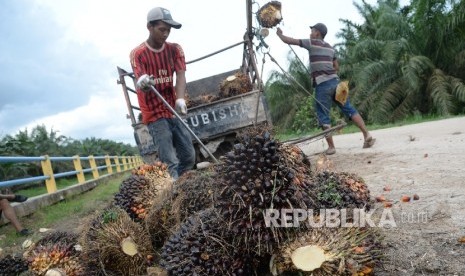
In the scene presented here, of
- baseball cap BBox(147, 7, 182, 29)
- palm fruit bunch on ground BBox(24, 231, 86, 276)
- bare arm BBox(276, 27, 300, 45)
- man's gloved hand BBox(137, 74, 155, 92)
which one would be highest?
baseball cap BBox(147, 7, 182, 29)

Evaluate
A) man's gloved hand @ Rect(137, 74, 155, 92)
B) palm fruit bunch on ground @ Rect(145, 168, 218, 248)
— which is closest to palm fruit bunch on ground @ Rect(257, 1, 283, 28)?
man's gloved hand @ Rect(137, 74, 155, 92)

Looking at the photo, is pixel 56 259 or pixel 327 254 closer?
pixel 327 254

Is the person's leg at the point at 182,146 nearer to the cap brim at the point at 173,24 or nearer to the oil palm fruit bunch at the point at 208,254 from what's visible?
the cap brim at the point at 173,24

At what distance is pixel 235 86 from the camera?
684cm

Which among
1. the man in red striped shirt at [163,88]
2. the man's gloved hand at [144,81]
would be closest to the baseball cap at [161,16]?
the man in red striped shirt at [163,88]

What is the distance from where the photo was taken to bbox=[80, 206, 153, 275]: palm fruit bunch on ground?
2.59m

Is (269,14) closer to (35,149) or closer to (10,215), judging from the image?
(10,215)

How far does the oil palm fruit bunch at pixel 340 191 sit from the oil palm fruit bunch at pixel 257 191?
1.31 feet

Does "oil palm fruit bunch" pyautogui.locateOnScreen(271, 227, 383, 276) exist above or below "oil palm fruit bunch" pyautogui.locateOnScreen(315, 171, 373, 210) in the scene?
below

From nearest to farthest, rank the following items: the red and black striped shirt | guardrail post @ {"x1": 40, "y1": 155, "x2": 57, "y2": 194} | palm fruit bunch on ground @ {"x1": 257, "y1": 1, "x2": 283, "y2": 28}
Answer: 1. the red and black striped shirt
2. palm fruit bunch on ground @ {"x1": 257, "y1": 1, "x2": 283, "y2": 28}
3. guardrail post @ {"x1": 40, "y1": 155, "x2": 57, "y2": 194}

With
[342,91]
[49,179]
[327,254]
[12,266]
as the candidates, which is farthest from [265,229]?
[49,179]

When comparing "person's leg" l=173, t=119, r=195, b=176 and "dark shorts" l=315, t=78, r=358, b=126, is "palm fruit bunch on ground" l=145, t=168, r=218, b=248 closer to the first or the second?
"person's leg" l=173, t=119, r=195, b=176

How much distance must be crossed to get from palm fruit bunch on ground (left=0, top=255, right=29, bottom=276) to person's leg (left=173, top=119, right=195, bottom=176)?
2044mm

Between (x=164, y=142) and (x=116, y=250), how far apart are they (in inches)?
71.7
